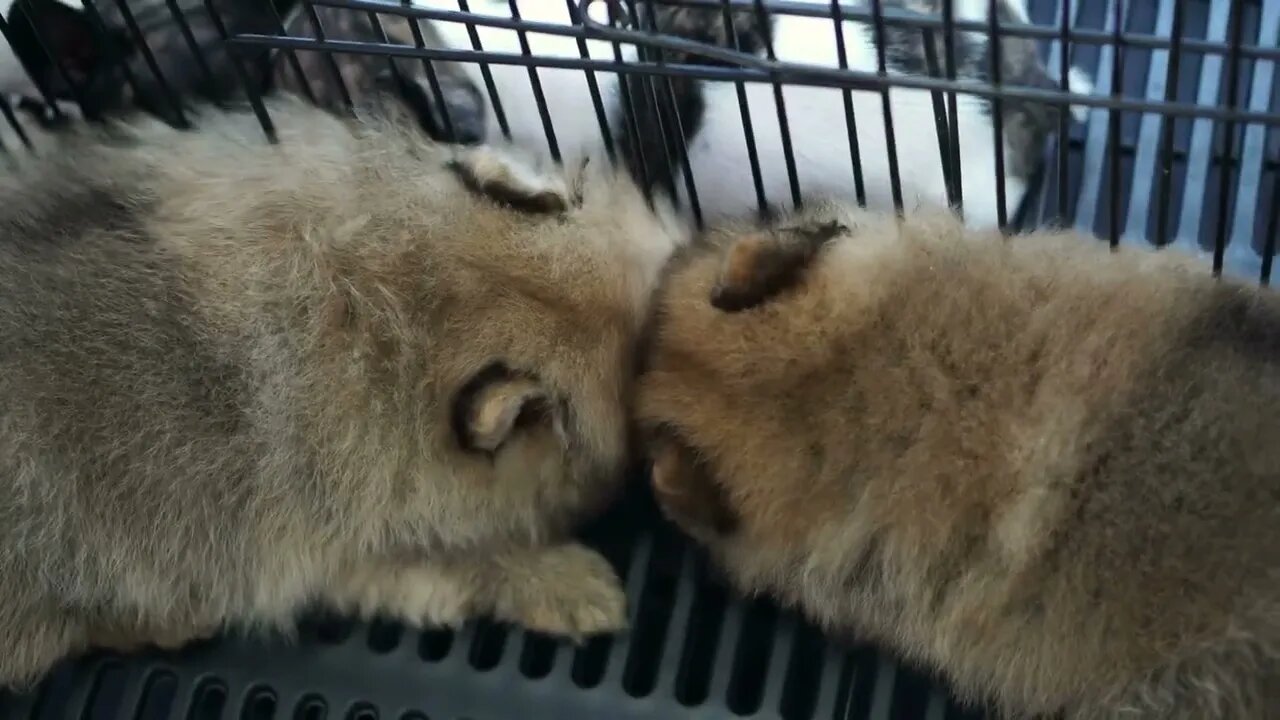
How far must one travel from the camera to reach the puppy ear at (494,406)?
1318 millimetres

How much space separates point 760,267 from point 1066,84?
35 centimetres

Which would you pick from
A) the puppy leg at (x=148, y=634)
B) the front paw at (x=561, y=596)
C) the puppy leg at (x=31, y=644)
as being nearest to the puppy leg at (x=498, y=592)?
the front paw at (x=561, y=596)

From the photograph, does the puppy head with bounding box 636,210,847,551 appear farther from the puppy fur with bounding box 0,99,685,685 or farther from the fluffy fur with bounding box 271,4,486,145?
the fluffy fur with bounding box 271,4,486,145

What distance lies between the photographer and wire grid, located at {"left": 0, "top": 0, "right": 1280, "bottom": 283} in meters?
1.21

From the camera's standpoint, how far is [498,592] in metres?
1.53

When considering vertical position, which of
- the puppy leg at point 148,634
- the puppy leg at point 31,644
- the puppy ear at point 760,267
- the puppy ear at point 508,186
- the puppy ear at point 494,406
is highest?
the puppy ear at point 508,186

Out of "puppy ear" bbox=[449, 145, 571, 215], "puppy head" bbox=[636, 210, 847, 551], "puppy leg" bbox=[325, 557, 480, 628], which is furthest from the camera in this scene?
"puppy leg" bbox=[325, 557, 480, 628]

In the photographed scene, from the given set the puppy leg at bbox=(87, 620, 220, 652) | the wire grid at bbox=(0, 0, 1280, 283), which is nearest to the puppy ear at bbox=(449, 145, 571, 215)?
the wire grid at bbox=(0, 0, 1280, 283)

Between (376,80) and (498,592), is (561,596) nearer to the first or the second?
(498,592)

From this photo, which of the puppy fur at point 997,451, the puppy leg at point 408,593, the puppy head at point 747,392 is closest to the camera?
A: the puppy fur at point 997,451

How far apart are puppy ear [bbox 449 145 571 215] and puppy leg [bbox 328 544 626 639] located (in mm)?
414

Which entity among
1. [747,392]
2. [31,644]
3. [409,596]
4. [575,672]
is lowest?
[575,672]

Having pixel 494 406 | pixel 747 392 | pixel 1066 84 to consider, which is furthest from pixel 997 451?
pixel 494 406

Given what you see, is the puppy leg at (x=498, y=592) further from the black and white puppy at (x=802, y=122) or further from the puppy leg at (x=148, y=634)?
the black and white puppy at (x=802, y=122)
